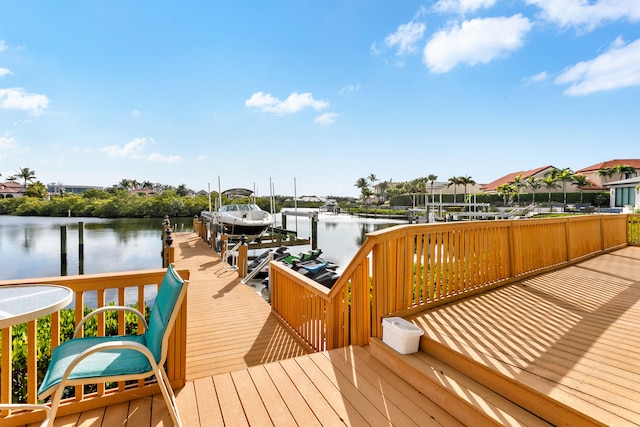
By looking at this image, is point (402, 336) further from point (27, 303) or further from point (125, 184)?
point (125, 184)

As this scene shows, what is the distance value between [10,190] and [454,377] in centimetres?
8841

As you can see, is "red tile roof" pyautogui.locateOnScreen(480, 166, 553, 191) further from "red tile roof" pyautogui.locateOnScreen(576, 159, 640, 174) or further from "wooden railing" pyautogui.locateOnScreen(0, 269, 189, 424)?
"wooden railing" pyautogui.locateOnScreen(0, 269, 189, 424)

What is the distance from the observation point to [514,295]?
366 centimetres

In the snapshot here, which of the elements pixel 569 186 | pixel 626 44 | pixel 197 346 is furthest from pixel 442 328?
pixel 569 186

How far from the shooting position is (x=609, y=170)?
36.8 metres

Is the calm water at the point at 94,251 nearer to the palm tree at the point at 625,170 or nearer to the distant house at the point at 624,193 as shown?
the distant house at the point at 624,193

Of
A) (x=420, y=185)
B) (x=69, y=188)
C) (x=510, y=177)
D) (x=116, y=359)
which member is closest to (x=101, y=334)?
(x=116, y=359)

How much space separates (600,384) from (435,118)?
19.3 m

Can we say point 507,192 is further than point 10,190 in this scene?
No

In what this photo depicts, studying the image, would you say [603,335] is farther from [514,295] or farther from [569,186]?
[569,186]

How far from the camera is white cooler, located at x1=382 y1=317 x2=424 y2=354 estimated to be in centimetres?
236

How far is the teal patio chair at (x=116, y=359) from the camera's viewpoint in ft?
4.58

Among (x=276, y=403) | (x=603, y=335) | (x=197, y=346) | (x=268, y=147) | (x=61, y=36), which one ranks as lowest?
(x=197, y=346)

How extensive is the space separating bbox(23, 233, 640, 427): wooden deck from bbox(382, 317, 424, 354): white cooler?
0.21 ft
